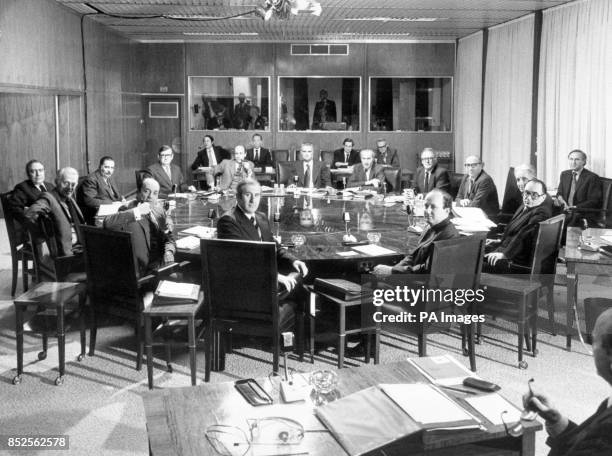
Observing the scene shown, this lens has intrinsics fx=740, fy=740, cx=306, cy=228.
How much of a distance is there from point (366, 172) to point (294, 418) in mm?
7214

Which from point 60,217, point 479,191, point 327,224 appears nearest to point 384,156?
point 479,191

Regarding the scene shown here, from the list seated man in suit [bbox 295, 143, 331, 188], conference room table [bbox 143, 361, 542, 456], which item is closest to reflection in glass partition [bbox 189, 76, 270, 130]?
seated man in suit [bbox 295, 143, 331, 188]

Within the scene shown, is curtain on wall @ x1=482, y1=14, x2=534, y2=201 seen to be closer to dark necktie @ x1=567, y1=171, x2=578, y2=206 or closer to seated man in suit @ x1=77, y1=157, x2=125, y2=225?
dark necktie @ x1=567, y1=171, x2=578, y2=206

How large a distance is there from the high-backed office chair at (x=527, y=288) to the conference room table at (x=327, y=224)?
0.71m

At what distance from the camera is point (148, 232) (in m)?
5.64

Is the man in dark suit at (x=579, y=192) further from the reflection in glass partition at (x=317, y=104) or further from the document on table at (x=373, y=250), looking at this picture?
the reflection in glass partition at (x=317, y=104)

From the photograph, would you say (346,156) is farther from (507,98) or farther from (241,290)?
(241,290)

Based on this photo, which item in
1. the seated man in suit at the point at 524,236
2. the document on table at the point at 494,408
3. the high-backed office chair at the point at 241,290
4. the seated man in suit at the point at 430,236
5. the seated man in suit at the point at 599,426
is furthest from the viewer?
the seated man in suit at the point at 524,236

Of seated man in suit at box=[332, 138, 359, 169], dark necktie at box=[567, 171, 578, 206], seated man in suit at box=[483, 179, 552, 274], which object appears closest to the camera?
seated man in suit at box=[483, 179, 552, 274]

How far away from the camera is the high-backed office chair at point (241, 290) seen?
15.1 feet

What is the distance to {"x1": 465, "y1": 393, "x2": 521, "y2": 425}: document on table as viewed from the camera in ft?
9.23

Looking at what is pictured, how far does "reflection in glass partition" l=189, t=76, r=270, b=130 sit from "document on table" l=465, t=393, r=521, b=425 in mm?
12420

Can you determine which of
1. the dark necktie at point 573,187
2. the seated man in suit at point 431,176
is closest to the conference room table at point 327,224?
the seated man in suit at point 431,176

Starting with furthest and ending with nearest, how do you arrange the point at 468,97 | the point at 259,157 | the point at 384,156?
the point at 468,97 → the point at 384,156 → the point at 259,157
